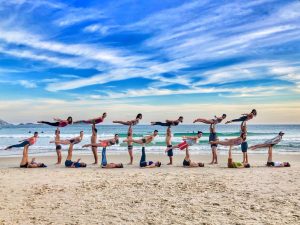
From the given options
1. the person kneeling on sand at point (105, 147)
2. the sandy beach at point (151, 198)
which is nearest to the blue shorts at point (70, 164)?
the person kneeling on sand at point (105, 147)

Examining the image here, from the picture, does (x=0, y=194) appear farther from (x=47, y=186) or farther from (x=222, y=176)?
(x=222, y=176)

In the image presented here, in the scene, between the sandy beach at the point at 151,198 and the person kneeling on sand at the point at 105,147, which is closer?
the sandy beach at the point at 151,198

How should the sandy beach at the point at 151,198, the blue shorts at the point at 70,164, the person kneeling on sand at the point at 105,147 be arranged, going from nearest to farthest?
1. the sandy beach at the point at 151,198
2. the person kneeling on sand at the point at 105,147
3. the blue shorts at the point at 70,164

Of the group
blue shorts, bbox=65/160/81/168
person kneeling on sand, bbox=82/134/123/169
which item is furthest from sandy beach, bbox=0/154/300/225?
blue shorts, bbox=65/160/81/168

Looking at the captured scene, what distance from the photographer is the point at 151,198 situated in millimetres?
8930

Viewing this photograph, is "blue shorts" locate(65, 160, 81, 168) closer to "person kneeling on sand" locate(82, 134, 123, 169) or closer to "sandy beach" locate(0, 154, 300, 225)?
"person kneeling on sand" locate(82, 134, 123, 169)

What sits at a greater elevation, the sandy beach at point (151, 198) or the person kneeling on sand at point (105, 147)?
the person kneeling on sand at point (105, 147)

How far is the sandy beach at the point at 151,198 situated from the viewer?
7.25 m

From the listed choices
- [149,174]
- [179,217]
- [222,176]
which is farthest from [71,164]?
[179,217]

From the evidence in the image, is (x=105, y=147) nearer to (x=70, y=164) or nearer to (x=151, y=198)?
(x=70, y=164)

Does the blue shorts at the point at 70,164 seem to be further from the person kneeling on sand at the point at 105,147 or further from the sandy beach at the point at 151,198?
the sandy beach at the point at 151,198

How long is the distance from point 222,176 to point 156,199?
169 inches

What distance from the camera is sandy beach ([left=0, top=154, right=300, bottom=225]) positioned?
7254mm

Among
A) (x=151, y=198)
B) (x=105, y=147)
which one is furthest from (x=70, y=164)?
(x=151, y=198)
